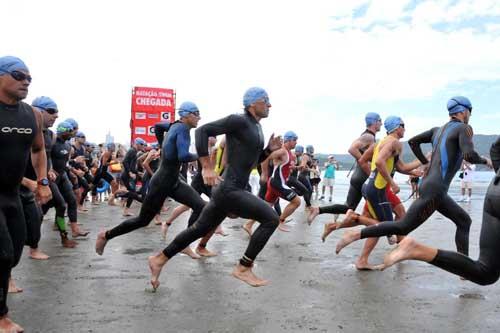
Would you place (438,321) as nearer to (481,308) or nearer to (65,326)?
(481,308)

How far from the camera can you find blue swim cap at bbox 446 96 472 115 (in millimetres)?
5184

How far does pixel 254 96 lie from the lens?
4844 mm

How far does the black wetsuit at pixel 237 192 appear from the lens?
464 centimetres

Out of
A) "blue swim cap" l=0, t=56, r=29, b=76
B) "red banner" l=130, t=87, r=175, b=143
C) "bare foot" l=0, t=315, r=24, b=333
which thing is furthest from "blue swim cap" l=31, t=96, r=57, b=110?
"red banner" l=130, t=87, r=175, b=143

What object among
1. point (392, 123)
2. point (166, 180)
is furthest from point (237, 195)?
point (392, 123)

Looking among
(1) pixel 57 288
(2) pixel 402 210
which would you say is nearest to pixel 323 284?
(2) pixel 402 210

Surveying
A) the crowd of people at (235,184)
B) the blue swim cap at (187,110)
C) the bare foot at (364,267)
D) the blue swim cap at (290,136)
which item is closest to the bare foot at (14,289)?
the crowd of people at (235,184)

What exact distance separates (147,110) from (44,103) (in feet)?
57.3

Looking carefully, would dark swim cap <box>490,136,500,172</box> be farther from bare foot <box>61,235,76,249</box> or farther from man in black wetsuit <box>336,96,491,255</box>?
bare foot <box>61,235,76,249</box>

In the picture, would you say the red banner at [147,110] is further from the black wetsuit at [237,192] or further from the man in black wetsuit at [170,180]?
the black wetsuit at [237,192]

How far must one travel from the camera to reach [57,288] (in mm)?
4832

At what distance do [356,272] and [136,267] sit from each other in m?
2.61

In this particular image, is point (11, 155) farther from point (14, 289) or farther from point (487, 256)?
point (487, 256)

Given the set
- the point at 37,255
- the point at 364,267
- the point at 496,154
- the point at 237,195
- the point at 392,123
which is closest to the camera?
the point at 496,154
